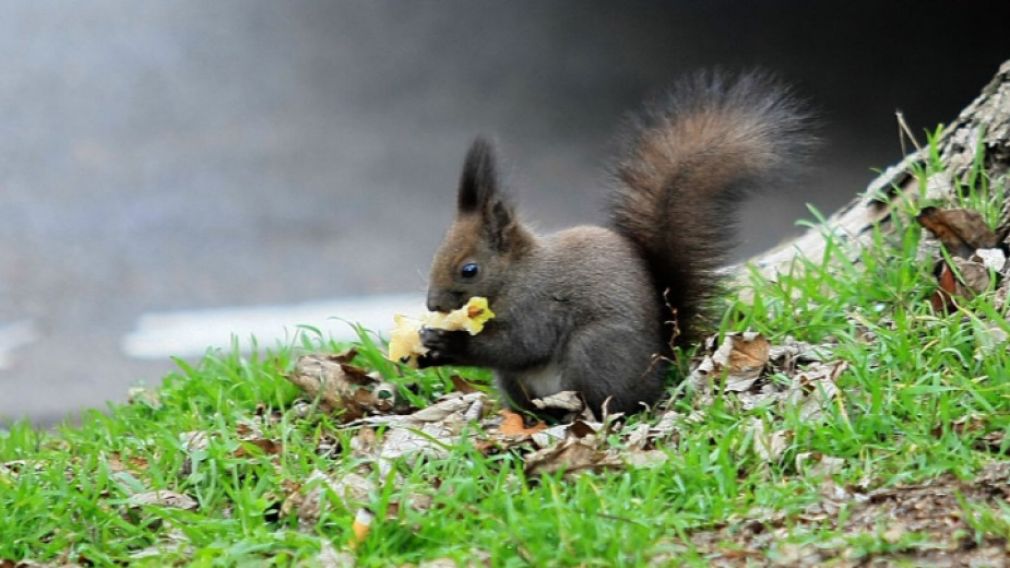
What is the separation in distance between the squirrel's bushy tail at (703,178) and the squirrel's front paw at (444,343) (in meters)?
0.56

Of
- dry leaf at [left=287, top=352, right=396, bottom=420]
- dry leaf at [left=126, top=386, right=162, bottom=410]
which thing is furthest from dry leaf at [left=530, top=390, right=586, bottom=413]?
dry leaf at [left=126, top=386, right=162, bottom=410]

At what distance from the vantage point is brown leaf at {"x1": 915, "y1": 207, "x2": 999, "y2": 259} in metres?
3.90

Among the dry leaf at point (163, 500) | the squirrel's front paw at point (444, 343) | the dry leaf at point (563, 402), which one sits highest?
the squirrel's front paw at point (444, 343)

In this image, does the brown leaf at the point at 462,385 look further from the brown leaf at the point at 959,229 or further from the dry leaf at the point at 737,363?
the brown leaf at the point at 959,229

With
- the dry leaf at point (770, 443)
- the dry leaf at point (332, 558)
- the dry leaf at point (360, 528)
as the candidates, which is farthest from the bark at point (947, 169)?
the dry leaf at point (332, 558)

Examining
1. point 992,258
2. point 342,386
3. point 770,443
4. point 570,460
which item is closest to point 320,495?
point 570,460

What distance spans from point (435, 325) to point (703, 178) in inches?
32.6

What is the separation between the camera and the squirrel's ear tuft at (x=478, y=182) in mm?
3672

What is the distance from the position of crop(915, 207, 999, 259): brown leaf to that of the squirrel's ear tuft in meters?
1.26

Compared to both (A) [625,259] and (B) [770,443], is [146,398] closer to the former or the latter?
(A) [625,259]

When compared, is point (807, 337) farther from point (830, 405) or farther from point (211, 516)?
point (211, 516)

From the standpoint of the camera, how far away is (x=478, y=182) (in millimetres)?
3738

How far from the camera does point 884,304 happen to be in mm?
3914

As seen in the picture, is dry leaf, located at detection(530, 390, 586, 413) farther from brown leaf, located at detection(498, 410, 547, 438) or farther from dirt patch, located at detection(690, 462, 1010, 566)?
dirt patch, located at detection(690, 462, 1010, 566)
